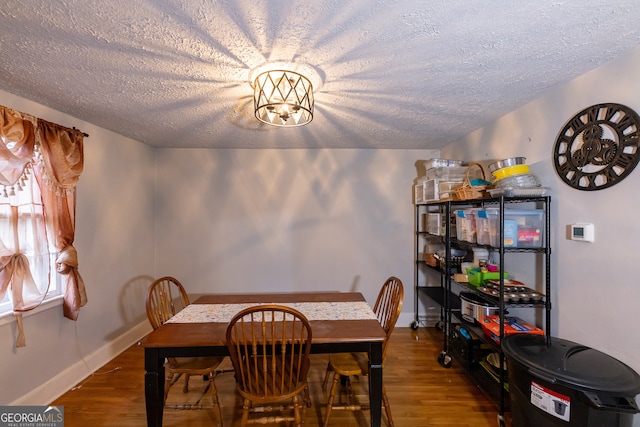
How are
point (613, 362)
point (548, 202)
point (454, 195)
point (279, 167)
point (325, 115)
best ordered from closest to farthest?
point (613, 362) < point (548, 202) < point (325, 115) < point (454, 195) < point (279, 167)

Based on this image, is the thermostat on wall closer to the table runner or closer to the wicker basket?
the wicker basket

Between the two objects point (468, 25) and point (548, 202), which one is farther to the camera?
point (548, 202)

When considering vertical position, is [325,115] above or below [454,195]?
above

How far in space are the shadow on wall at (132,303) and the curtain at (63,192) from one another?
63cm

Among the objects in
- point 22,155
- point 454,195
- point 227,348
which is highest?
point 22,155

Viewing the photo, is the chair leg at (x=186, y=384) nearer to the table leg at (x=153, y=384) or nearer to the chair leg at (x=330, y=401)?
the table leg at (x=153, y=384)

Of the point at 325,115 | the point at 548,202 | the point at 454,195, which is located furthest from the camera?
the point at 454,195

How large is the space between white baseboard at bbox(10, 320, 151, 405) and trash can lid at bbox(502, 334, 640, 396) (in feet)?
10.0

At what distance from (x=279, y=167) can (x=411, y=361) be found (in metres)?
2.48

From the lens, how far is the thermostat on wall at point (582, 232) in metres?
1.44

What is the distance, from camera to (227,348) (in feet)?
4.67

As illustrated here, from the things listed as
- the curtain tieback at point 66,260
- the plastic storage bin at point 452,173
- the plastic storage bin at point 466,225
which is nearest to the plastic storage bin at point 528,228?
the plastic storage bin at point 466,225

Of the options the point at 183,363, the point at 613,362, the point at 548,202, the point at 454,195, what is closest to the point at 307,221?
the point at 454,195

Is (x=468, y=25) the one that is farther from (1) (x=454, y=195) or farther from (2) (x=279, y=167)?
(2) (x=279, y=167)
